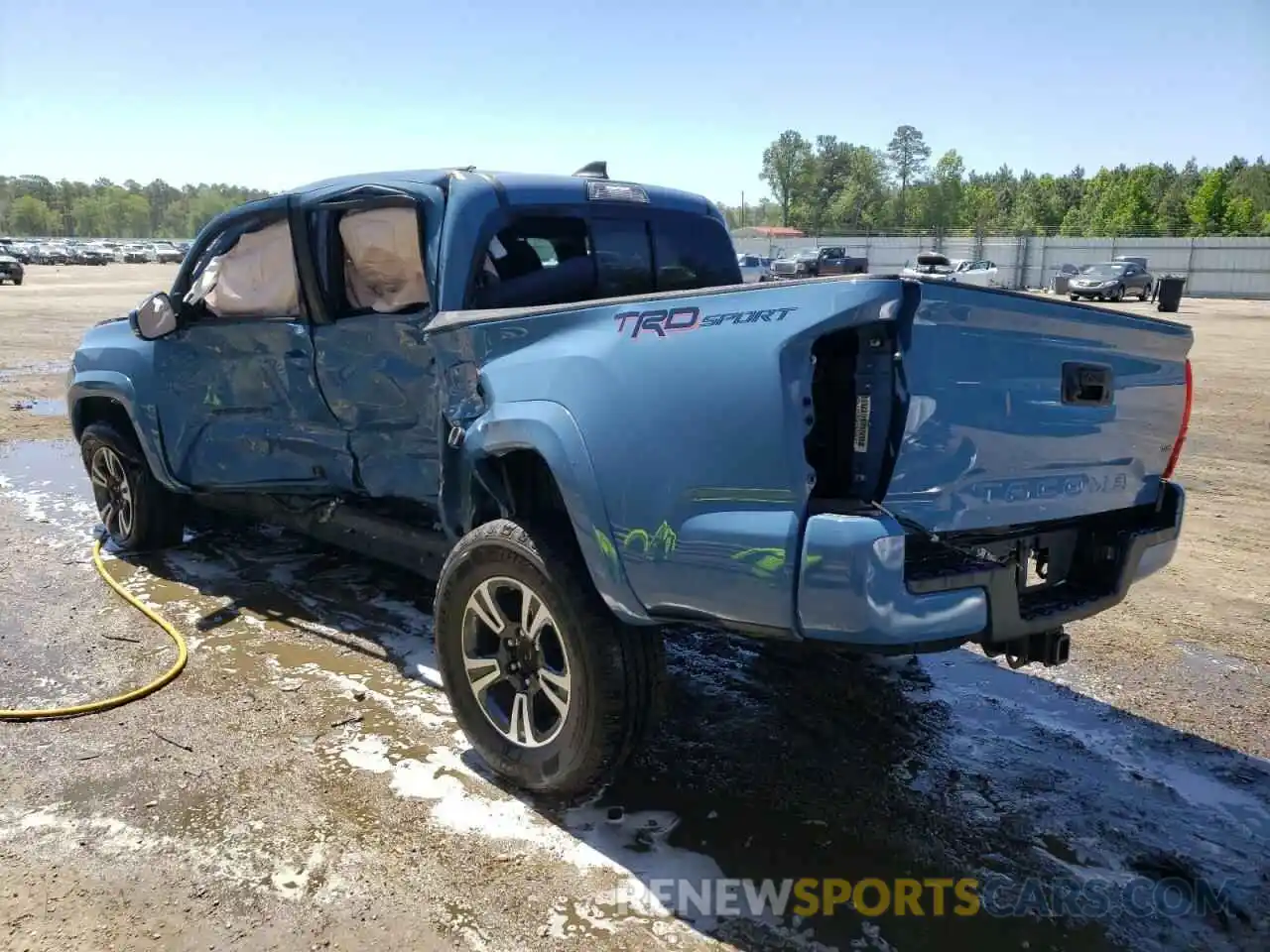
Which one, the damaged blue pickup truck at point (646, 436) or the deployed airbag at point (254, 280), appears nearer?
the damaged blue pickup truck at point (646, 436)

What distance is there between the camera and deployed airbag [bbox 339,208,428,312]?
149 inches

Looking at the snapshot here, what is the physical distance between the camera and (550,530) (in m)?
3.12

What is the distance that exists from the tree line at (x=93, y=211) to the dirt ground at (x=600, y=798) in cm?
16989

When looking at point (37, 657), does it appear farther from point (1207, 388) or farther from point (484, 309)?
point (1207, 388)

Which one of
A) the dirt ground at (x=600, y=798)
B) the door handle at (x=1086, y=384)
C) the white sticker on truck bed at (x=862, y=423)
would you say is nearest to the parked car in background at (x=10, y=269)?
the dirt ground at (x=600, y=798)

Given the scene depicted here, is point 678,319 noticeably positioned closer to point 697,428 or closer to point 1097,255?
point 697,428

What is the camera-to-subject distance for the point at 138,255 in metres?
81.9

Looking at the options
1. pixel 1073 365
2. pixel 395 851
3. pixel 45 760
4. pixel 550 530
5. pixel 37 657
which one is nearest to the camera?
pixel 1073 365

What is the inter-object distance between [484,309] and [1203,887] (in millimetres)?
2989

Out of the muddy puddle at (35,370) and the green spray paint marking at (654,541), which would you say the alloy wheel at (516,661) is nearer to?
the green spray paint marking at (654,541)

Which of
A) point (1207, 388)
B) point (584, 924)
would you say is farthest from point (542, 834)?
point (1207, 388)

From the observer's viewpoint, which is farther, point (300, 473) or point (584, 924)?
point (300, 473)

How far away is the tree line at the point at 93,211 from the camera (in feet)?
504

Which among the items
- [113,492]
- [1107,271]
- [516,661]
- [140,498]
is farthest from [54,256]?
[516,661]
